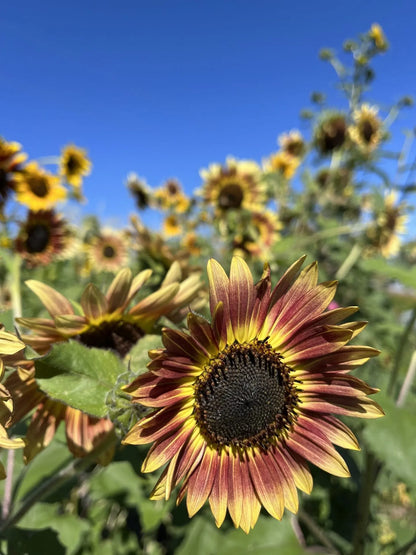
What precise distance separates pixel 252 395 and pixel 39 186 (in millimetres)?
2824

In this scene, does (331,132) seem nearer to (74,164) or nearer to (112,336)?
(74,164)

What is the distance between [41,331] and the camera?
2.77 feet

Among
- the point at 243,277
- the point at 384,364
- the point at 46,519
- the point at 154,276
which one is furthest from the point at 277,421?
the point at 384,364

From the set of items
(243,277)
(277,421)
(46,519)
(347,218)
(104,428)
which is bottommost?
(46,519)

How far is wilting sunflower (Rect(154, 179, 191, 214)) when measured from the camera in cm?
602

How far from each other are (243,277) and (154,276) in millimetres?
1141

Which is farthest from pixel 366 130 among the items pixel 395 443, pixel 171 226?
pixel 395 443

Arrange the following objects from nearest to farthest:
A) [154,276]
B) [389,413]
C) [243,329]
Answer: [243,329]
[389,413]
[154,276]

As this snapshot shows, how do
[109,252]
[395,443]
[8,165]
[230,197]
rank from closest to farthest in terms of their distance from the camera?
[395,443] < [8,165] < [230,197] < [109,252]

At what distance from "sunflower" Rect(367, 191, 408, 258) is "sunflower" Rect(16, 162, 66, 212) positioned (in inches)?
A: 96.6

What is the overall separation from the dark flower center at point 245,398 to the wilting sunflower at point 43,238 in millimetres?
2375

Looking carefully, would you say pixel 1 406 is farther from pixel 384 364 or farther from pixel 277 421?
pixel 384 364

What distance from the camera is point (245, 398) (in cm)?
85

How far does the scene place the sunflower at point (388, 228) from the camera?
11.5 ft
